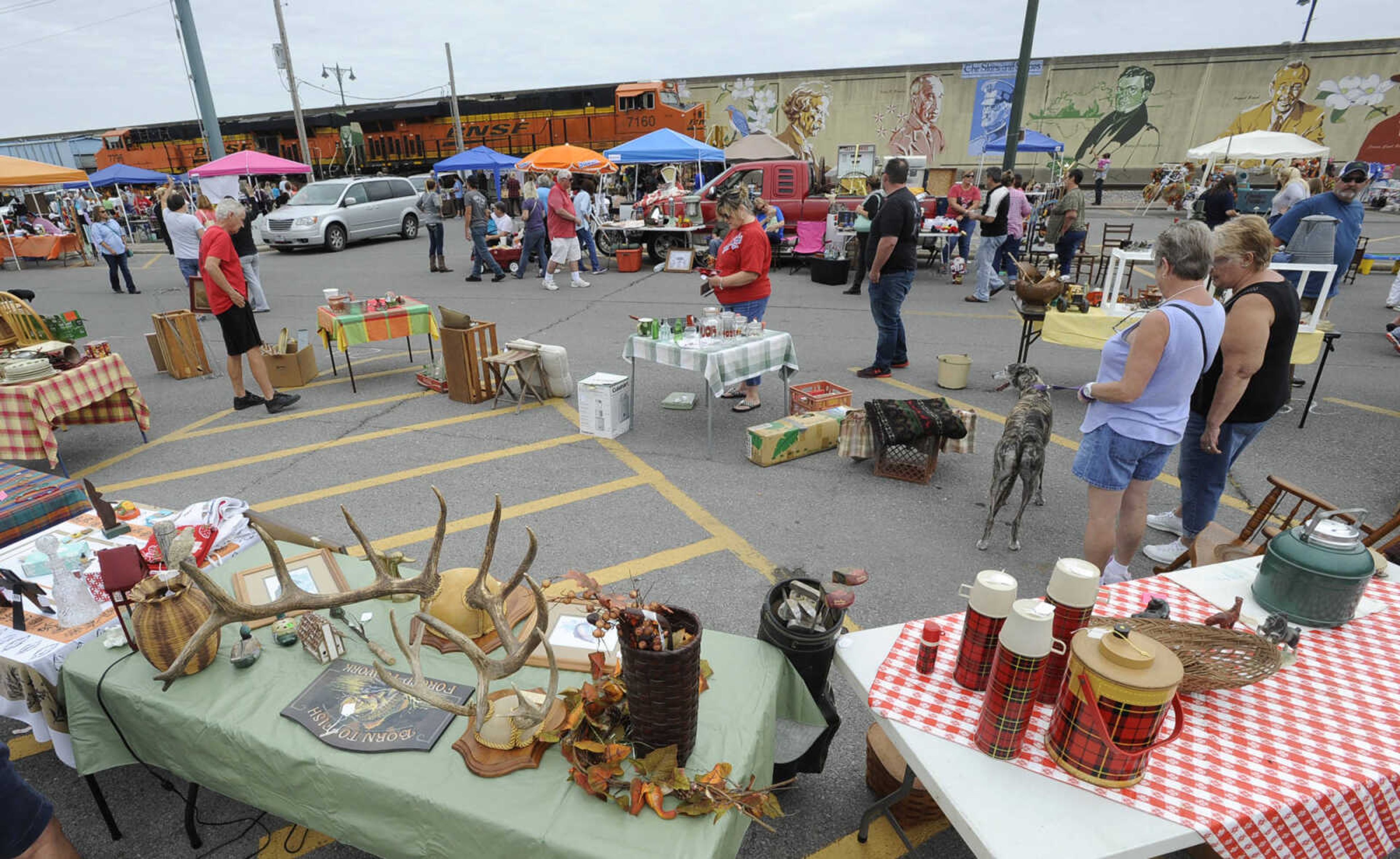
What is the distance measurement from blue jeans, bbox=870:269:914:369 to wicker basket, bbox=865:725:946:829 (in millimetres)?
5058

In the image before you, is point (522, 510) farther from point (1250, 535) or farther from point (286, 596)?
point (1250, 535)

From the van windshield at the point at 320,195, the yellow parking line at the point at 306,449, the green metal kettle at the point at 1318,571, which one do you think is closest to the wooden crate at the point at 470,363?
the yellow parking line at the point at 306,449

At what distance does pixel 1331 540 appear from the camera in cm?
217

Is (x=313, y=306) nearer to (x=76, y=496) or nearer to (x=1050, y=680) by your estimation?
(x=76, y=496)

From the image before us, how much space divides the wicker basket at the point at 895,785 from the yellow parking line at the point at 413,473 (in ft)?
13.3

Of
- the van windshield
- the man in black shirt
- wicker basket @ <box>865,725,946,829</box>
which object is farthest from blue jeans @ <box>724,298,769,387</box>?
the van windshield

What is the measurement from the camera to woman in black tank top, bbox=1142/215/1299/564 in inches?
131

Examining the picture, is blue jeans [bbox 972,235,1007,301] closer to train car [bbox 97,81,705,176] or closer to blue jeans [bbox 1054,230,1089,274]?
blue jeans [bbox 1054,230,1089,274]

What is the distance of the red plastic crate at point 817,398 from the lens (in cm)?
621

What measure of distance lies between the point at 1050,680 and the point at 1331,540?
3.68 ft

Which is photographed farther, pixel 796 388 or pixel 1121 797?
pixel 796 388

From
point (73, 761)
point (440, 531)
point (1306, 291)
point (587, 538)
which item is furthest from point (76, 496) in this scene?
point (1306, 291)

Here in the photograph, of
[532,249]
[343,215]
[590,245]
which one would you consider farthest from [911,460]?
[343,215]

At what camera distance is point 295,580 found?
9.18 feet
